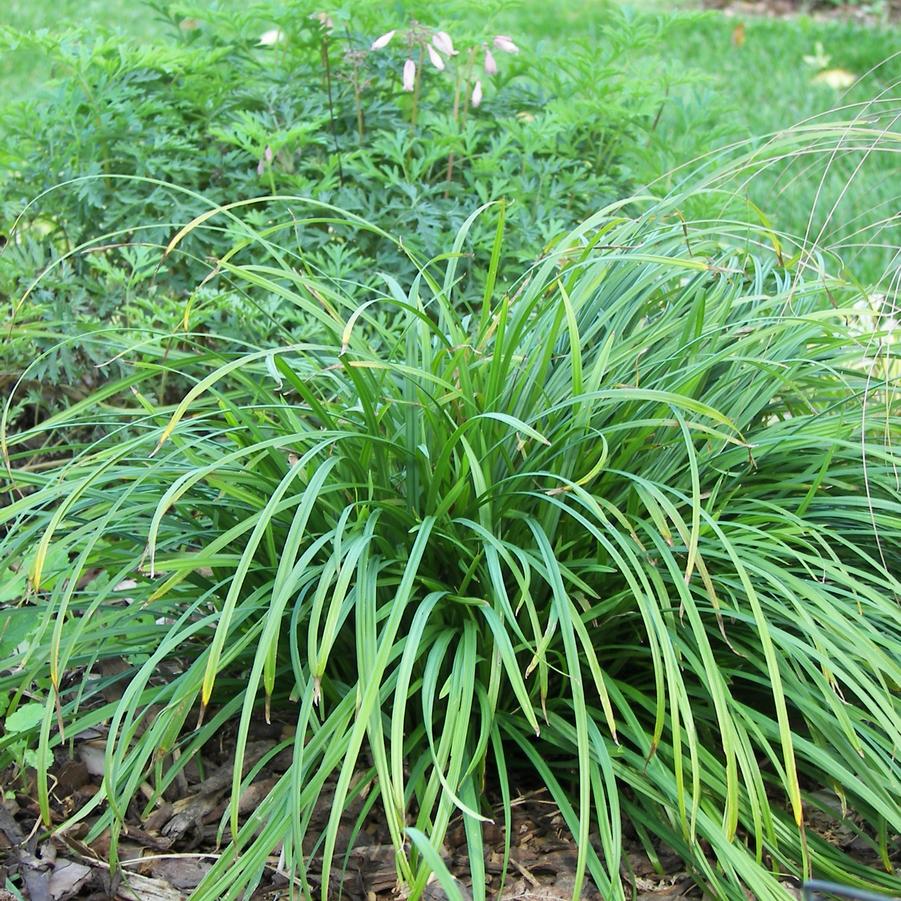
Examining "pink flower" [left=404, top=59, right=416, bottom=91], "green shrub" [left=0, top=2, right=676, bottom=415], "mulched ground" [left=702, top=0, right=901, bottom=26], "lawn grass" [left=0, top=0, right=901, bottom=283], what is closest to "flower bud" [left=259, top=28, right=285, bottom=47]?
"green shrub" [left=0, top=2, right=676, bottom=415]

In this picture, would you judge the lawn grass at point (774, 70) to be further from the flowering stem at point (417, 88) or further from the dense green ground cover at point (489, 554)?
the dense green ground cover at point (489, 554)

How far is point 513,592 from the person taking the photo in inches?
83.0

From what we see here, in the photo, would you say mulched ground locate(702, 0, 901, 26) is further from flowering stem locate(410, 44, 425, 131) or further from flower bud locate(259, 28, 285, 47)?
flowering stem locate(410, 44, 425, 131)

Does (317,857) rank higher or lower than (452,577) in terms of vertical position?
lower

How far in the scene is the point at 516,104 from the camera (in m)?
3.56

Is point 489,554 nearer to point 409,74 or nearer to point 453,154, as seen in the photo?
point 409,74

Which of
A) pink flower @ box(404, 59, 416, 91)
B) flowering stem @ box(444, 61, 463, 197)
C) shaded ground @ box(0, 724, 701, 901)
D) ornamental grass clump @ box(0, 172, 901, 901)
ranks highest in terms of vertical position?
pink flower @ box(404, 59, 416, 91)

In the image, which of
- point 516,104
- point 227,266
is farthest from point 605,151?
point 227,266

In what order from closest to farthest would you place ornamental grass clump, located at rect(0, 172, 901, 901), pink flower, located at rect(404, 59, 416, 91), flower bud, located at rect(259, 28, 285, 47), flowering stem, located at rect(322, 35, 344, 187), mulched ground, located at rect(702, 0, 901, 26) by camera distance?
ornamental grass clump, located at rect(0, 172, 901, 901)
pink flower, located at rect(404, 59, 416, 91)
flowering stem, located at rect(322, 35, 344, 187)
flower bud, located at rect(259, 28, 285, 47)
mulched ground, located at rect(702, 0, 901, 26)

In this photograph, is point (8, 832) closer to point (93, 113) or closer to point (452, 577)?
point (452, 577)

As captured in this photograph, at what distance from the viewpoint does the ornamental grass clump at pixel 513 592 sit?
183 centimetres

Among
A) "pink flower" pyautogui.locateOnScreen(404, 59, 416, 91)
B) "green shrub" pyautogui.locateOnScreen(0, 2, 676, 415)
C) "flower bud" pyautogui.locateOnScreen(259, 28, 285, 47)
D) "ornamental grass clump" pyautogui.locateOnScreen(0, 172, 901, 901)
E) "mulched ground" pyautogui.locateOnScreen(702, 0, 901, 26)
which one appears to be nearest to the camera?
"ornamental grass clump" pyautogui.locateOnScreen(0, 172, 901, 901)

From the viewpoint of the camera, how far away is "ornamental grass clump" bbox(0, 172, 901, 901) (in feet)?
6.00

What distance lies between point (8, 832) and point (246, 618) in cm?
56
